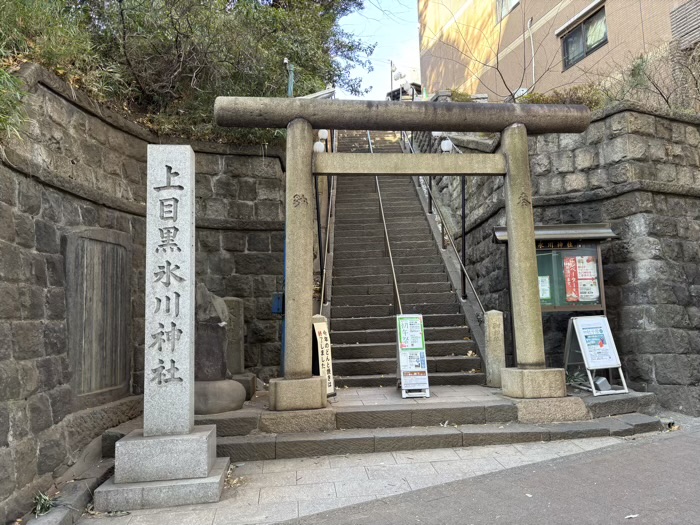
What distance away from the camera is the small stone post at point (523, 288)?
5.82 m

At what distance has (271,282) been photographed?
7609 mm

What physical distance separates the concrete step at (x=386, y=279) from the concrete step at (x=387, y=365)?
2.36 m

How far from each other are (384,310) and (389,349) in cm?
109

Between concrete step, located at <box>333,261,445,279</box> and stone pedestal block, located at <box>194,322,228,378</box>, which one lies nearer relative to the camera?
stone pedestal block, located at <box>194,322,228,378</box>

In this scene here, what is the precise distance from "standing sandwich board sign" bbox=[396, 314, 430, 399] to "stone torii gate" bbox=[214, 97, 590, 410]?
1051 mm

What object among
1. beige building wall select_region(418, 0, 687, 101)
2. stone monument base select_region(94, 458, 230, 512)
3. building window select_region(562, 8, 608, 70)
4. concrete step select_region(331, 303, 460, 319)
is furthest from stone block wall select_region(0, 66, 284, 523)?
building window select_region(562, 8, 608, 70)

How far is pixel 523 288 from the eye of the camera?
19.8 ft

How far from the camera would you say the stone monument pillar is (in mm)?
4027

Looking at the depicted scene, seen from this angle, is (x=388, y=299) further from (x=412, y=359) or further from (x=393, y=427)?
(x=393, y=427)

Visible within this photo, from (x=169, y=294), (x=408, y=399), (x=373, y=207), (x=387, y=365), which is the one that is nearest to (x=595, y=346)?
(x=408, y=399)

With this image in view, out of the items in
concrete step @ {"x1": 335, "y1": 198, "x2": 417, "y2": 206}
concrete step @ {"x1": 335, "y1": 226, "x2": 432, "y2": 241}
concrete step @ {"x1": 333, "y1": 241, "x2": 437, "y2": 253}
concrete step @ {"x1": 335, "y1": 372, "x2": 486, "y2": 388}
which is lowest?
concrete step @ {"x1": 335, "y1": 372, "x2": 486, "y2": 388}

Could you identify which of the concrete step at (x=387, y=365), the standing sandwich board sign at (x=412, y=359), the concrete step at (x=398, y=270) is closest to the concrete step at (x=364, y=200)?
the concrete step at (x=398, y=270)

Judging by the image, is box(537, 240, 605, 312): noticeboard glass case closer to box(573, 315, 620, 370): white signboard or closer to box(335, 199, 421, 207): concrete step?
box(573, 315, 620, 370): white signboard

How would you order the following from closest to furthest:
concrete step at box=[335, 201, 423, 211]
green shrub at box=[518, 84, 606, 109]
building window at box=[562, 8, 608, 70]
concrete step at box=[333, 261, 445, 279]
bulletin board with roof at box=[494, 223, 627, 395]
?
bulletin board with roof at box=[494, 223, 627, 395] → green shrub at box=[518, 84, 606, 109] → concrete step at box=[333, 261, 445, 279] → concrete step at box=[335, 201, 423, 211] → building window at box=[562, 8, 608, 70]
